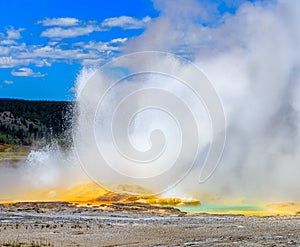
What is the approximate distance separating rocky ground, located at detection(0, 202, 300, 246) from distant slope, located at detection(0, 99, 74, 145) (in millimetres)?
51983

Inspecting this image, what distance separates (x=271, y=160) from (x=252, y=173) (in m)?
2.17

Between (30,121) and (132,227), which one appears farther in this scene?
(30,121)

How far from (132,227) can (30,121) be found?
253 feet

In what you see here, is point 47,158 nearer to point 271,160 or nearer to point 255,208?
point 271,160

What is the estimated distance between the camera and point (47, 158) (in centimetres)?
4403

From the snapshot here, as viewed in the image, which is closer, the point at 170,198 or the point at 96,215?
the point at 96,215

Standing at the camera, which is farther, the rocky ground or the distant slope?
the distant slope

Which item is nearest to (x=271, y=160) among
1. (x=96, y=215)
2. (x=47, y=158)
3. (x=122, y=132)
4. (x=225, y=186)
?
(x=225, y=186)

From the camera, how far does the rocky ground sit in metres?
19.7

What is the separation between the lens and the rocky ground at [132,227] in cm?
1966

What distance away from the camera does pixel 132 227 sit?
23031mm

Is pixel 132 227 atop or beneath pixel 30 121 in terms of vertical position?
beneath

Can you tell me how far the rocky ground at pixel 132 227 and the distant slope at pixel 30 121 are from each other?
52.0 m

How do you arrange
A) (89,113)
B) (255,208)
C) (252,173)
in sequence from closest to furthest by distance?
(255,208) → (252,173) → (89,113)
